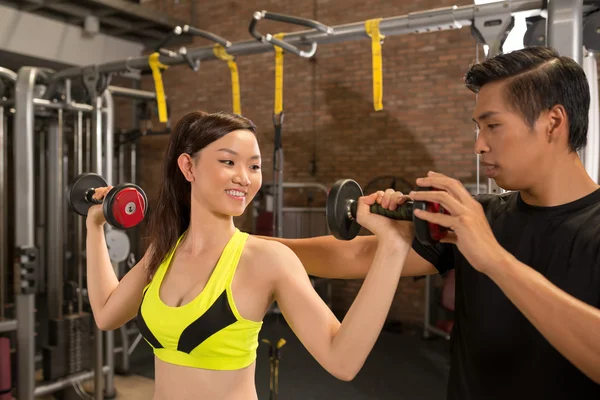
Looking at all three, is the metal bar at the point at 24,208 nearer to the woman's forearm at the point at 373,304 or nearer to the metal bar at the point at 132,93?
Result: the metal bar at the point at 132,93

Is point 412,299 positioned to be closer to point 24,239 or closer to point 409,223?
point 24,239

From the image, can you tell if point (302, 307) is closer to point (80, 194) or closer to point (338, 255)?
point (338, 255)

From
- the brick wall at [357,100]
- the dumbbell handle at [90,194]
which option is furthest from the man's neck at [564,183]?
the brick wall at [357,100]

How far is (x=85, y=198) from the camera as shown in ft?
6.20

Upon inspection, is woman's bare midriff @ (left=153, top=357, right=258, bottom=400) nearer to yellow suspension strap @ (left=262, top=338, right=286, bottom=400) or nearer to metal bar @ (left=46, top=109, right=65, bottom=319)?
yellow suspension strap @ (left=262, top=338, right=286, bottom=400)

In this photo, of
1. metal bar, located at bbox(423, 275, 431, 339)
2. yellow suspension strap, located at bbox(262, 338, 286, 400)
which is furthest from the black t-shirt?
metal bar, located at bbox(423, 275, 431, 339)

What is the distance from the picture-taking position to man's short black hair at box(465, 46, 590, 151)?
3.64 ft

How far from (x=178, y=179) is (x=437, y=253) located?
2.80 feet

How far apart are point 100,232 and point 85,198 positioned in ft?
0.59

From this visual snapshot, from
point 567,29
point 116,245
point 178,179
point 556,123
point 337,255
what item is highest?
point 567,29

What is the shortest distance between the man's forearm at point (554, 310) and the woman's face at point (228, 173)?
2.59 ft

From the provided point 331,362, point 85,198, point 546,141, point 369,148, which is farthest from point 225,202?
point 369,148

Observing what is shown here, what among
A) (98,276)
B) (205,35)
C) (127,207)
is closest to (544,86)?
(127,207)

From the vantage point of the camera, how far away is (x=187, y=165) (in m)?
1.55
